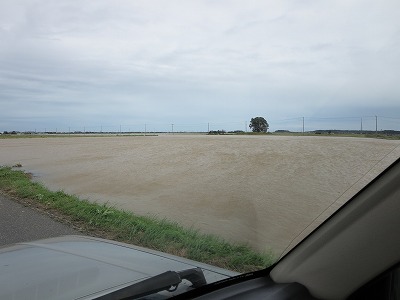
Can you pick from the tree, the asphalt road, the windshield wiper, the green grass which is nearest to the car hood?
the windshield wiper

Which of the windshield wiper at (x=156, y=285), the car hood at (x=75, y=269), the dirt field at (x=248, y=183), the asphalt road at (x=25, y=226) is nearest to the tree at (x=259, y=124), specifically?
the dirt field at (x=248, y=183)

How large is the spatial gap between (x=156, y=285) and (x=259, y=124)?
2113 millimetres

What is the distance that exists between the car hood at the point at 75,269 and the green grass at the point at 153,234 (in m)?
1.11

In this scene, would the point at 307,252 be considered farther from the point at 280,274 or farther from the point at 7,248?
the point at 7,248

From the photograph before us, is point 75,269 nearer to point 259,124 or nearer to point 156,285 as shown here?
point 156,285

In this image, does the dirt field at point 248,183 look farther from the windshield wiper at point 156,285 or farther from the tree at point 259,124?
the windshield wiper at point 156,285

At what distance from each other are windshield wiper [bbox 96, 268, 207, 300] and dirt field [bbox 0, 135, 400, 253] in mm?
600

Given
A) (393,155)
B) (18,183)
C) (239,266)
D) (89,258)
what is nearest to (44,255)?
(89,258)

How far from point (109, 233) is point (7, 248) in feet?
14.7

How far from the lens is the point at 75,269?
198 cm

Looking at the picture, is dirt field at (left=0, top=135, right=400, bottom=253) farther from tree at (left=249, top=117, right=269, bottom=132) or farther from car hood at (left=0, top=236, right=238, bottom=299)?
car hood at (left=0, top=236, right=238, bottom=299)

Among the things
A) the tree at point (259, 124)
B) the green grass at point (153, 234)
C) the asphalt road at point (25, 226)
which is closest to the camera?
the tree at point (259, 124)

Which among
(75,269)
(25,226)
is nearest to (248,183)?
(25,226)

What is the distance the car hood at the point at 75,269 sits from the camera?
66.5 inches
